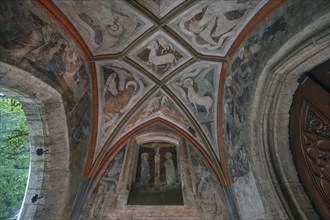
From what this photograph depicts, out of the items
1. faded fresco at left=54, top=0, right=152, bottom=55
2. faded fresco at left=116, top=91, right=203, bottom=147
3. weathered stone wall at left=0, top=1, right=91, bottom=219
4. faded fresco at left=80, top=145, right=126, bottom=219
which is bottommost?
faded fresco at left=80, top=145, right=126, bottom=219

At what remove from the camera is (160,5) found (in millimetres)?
4758

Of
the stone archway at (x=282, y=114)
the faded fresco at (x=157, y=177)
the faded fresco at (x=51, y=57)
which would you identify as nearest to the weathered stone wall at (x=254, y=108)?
the stone archway at (x=282, y=114)

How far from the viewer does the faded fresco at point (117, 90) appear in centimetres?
630

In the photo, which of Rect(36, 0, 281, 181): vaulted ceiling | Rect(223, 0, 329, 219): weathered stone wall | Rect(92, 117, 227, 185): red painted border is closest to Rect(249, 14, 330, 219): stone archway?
Rect(223, 0, 329, 219): weathered stone wall

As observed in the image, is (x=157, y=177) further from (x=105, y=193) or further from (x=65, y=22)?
(x=65, y=22)

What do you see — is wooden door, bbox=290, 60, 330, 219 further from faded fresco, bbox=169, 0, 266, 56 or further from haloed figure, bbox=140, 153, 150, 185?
haloed figure, bbox=140, 153, 150, 185

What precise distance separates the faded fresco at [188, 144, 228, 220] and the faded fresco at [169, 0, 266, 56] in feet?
11.6

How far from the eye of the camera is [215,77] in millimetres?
6164

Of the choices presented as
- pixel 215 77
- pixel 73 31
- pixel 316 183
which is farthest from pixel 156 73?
pixel 316 183

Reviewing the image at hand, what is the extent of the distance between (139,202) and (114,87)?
144 inches

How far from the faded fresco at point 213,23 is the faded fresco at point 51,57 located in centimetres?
261

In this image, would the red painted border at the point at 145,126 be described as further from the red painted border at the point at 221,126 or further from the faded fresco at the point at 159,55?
the faded fresco at the point at 159,55

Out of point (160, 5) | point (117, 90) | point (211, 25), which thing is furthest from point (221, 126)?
point (160, 5)

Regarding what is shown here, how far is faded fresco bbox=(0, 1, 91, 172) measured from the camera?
11.5 ft
